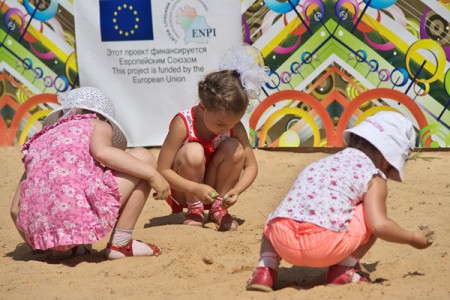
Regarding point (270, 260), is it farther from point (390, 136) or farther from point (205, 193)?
point (205, 193)

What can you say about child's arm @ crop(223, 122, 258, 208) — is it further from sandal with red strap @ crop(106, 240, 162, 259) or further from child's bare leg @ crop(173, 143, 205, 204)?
sandal with red strap @ crop(106, 240, 162, 259)

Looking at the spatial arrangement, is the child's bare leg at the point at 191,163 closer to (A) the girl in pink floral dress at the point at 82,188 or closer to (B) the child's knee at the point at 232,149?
(B) the child's knee at the point at 232,149

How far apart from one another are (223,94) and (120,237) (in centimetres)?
100

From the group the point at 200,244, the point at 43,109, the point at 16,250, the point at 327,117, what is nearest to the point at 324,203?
the point at 200,244

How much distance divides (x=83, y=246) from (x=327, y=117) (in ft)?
9.98

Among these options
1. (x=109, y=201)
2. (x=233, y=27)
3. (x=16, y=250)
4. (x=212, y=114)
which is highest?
(x=233, y=27)

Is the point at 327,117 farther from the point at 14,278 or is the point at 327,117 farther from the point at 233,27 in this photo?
the point at 14,278

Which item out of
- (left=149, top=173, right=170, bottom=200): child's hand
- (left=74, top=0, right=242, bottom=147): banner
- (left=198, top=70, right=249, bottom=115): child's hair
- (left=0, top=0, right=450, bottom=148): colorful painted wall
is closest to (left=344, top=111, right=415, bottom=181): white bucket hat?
(left=149, top=173, right=170, bottom=200): child's hand

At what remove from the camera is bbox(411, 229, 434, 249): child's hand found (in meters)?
3.11

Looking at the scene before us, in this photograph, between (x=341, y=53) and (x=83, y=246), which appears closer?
(x=83, y=246)

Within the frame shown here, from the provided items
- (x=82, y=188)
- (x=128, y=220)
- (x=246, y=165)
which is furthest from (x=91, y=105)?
(x=246, y=165)

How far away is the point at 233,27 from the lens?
6.46 metres

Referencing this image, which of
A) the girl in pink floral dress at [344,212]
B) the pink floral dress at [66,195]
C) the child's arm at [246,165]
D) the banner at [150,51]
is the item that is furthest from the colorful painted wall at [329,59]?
the girl in pink floral dress at [344,212]

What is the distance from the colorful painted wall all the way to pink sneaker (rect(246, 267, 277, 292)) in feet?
11.2
